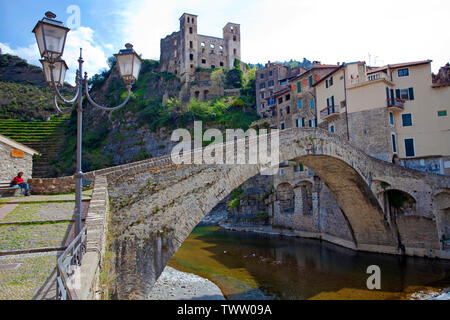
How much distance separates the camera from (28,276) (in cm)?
423

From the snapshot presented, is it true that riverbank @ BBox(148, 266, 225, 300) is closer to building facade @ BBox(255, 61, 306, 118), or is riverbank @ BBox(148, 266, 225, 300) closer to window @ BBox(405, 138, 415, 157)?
window @ BBox(405, 138, 415, 157)

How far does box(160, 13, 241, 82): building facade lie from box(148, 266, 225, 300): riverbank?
39.9 metres

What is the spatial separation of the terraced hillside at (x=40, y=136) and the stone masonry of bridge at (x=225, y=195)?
39107 millimetres

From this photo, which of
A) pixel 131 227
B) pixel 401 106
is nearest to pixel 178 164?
pixel 131 227

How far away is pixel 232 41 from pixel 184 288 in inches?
1960

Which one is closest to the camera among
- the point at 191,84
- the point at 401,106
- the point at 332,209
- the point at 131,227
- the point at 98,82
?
the point at 131,227

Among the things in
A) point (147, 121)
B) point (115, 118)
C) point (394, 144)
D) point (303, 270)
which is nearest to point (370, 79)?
point (394, 144)

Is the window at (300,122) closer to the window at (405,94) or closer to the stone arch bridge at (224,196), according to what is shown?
the window at (405,94)

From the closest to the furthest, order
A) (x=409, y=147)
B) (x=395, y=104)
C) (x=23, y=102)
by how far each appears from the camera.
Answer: (x=395, y=104) < (x=409, y=147) < (x=23, y=102)

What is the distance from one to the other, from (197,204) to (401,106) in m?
17.9

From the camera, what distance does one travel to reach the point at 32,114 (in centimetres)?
4844

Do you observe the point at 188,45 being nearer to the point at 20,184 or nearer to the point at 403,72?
the point at 403,72

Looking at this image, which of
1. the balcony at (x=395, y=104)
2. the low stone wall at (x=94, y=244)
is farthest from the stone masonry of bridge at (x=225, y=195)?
the balcony at (x=395, y=104)

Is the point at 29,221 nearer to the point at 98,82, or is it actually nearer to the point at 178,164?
the point at 178,164
